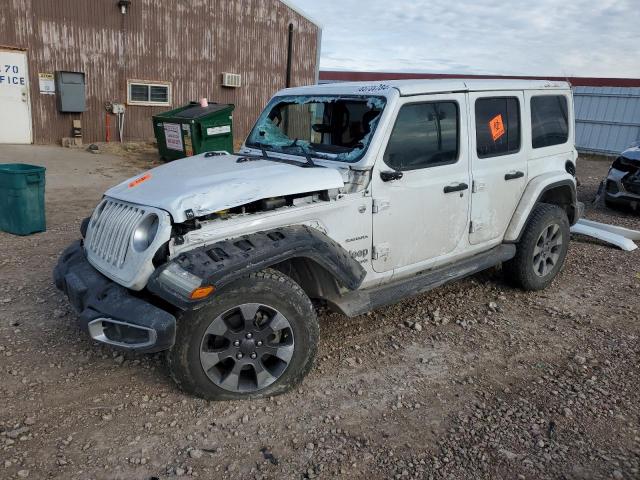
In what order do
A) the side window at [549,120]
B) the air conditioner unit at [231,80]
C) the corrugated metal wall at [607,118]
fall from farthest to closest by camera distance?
1. the corrugated metal wall at [607,118]
2. the air conditioner unit at [231,80]
3. the side window at [549,120]

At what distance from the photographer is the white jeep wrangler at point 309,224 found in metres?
3.01

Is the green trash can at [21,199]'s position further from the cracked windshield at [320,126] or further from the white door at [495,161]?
the white door at [495,161]

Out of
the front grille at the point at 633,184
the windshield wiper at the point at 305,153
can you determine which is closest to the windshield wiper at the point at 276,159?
the windshield wiper at the point at 305,153

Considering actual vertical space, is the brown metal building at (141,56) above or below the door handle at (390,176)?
above

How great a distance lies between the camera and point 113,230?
3346 mm

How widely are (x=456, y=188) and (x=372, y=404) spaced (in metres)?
1.83

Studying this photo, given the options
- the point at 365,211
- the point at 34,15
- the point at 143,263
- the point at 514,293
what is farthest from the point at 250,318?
the point at 34,15

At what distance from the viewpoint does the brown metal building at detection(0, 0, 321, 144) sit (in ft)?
43.9

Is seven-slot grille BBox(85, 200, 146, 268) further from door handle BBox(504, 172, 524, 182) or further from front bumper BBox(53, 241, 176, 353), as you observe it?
door handle BBox(504, 172, 524, 182)

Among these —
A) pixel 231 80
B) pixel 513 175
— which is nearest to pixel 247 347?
pixel 513 175

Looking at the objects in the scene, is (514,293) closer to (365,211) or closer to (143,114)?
(365,211)

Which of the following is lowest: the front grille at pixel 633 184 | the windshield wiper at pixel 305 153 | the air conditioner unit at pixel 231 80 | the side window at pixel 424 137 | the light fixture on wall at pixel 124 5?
the front grille at pixel 633 184

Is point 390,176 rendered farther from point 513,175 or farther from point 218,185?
point 513,175

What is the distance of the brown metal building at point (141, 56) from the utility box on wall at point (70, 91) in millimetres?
176
